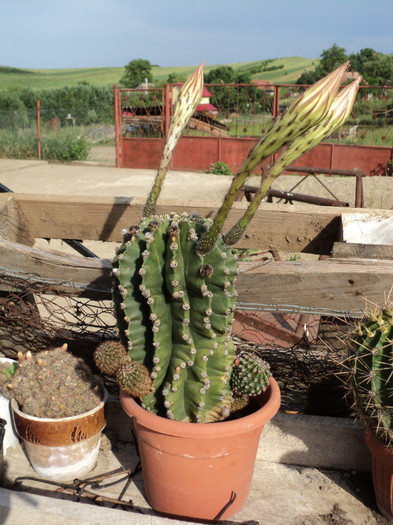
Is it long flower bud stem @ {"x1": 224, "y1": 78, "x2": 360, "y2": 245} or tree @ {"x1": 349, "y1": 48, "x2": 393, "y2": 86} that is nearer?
long flower bud stem @ {"x1": 224, "y1": 78, "x2": 360, "y2": 245}

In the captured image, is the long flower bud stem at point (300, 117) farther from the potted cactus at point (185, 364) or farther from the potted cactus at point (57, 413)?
the potted cactus at point (57, 413)

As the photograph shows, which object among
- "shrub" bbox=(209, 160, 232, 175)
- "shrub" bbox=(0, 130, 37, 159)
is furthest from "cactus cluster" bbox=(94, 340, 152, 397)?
"shrub" bbox=(0, 130, 37, 159)

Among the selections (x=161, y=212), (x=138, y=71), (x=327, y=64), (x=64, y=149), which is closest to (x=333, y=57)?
(x=327, y=64)

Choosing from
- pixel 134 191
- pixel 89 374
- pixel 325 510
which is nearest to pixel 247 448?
pixel 325 510

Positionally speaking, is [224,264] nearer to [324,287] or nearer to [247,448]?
[324,287]

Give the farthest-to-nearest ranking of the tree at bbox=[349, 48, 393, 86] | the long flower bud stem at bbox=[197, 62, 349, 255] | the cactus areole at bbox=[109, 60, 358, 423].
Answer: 1. the tree at bbox=[349, 48, 393, 86]
2. the cactus areole at bbox=[109, 60, 358, 423]
3. the long flower bud stem at bbox=[197, 62, 349, 255]

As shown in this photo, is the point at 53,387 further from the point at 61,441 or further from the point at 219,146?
the point at 219,146

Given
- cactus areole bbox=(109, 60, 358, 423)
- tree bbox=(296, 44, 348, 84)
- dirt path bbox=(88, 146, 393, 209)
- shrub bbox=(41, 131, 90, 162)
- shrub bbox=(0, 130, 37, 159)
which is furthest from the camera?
tree bbox=(296, 44, 348, 84)

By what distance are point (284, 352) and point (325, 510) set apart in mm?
701

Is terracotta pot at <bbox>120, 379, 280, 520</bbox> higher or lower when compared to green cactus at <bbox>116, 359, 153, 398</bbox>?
lower

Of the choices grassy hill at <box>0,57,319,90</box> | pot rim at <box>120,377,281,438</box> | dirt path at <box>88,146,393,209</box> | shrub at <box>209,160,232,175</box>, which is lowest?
dirt path at <box>88,146,393,209</box>

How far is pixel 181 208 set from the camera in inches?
117

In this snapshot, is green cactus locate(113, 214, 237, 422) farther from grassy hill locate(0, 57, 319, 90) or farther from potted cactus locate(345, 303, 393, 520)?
grassy hill locate(0, 57, 319, 90)

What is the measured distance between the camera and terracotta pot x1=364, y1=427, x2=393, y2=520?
1917 millimetres
